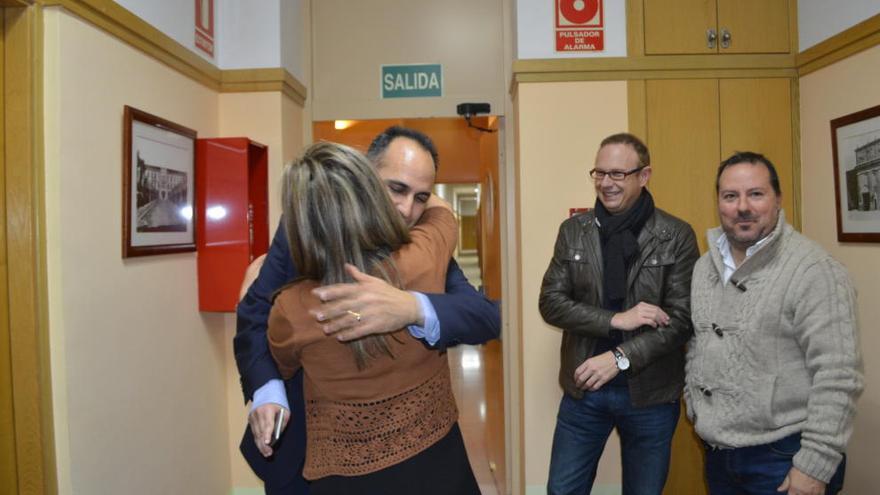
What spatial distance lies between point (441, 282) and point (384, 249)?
132mm

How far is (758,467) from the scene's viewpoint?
1672 mm

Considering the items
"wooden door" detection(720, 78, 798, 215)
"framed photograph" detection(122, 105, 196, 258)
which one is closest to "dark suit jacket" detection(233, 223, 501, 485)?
"framed photograph" detection(122, 105, 196, 258)

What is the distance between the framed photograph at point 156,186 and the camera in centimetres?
212

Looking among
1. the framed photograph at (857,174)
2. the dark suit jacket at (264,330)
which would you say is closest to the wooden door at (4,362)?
the dark suit jacket at (264,330)

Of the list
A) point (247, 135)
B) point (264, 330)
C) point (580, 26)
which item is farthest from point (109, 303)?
point (580, 26)

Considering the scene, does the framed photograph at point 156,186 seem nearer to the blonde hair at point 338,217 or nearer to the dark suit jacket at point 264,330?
the dark suit jacket at point 264,330

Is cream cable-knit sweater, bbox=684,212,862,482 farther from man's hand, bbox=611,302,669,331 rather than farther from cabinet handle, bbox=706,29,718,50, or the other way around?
cabinet handle, bbox=706,29,718,50

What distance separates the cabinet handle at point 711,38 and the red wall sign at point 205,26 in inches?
97.9

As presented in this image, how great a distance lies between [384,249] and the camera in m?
1.01

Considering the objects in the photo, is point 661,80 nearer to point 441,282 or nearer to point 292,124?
point 292,124

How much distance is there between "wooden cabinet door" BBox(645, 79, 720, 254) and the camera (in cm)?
298

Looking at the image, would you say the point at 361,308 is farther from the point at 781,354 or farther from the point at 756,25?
the point at 756,25

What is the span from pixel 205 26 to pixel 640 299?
233cm

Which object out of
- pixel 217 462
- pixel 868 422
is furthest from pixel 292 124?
pixel 868 422
